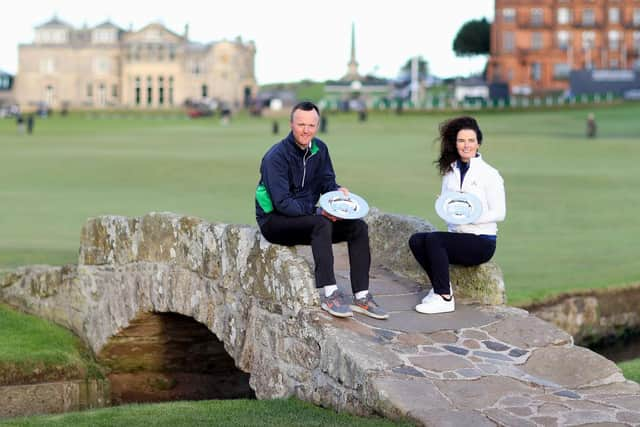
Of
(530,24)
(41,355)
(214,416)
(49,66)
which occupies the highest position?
(530,24)

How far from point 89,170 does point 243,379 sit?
25422mm

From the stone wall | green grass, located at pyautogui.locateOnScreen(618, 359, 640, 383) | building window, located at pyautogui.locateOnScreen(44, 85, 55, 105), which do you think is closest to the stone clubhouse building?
building window, located at pyautogui.locateOnScreen(44, 85, 55, 105)

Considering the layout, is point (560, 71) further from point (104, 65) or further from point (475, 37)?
point (104, 65)

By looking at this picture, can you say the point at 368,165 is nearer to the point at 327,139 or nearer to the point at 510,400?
the point at 327,139

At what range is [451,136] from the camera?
424 inches

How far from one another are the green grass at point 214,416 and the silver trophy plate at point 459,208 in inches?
83.0

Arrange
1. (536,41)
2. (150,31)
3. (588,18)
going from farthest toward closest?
(150,31) < (536,41) < (588,18)

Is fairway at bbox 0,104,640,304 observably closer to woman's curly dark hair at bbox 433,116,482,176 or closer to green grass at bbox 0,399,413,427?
woman's curly dark hair at bbox 433,116,482,176

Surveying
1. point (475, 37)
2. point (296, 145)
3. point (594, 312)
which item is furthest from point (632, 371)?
point (475, 37)

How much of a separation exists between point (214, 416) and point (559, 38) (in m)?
120

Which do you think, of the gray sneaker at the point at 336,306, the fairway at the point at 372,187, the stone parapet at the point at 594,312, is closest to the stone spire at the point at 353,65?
the fairway at the point at 372,187

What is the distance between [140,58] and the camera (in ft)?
556

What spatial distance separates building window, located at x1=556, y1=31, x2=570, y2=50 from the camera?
125500 millimetres

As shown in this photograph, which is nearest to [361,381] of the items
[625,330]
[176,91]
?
[625,330]
